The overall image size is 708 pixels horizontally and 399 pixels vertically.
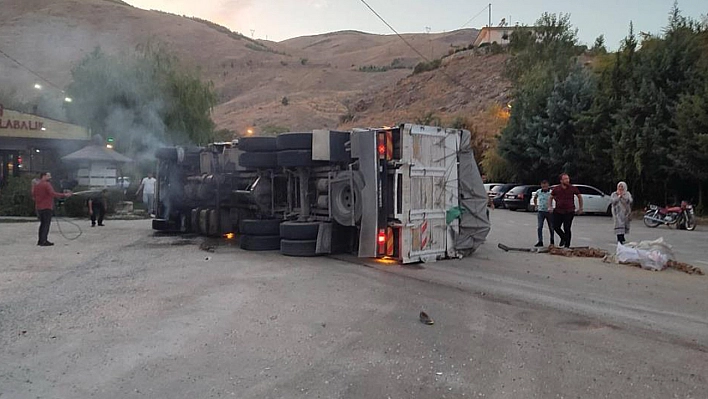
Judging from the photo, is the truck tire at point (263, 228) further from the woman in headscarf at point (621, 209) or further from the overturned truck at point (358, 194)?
the woman in headscarf at point (621, 209)

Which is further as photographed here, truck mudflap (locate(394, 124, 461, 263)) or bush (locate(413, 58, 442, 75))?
bush (locate(413, 58, 442, 75))

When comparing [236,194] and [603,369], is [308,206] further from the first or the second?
[603,369]

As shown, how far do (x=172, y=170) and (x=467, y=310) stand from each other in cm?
1033

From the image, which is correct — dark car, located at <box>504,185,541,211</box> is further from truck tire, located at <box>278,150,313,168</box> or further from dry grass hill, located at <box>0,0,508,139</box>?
truck tire, located at <box>278,150,313,168</box>

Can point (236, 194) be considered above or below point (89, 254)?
above

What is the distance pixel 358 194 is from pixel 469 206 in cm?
225

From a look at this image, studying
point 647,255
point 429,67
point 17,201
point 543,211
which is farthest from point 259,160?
point 429,67

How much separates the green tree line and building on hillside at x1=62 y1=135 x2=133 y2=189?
63.6ft

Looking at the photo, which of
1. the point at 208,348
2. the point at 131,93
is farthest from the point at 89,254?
the point at 131,93

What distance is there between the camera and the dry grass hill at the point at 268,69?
7119 centimetres

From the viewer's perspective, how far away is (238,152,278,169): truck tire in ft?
39.6

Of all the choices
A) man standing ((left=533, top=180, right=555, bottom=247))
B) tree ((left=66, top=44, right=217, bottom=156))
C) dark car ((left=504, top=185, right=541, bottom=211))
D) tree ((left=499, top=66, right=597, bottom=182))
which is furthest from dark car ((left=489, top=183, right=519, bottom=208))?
man standing ((left=533, top=180, right=555, bottom=247))

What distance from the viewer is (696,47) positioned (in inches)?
942

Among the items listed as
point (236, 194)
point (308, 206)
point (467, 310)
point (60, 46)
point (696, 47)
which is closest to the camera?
point (467, 310)
